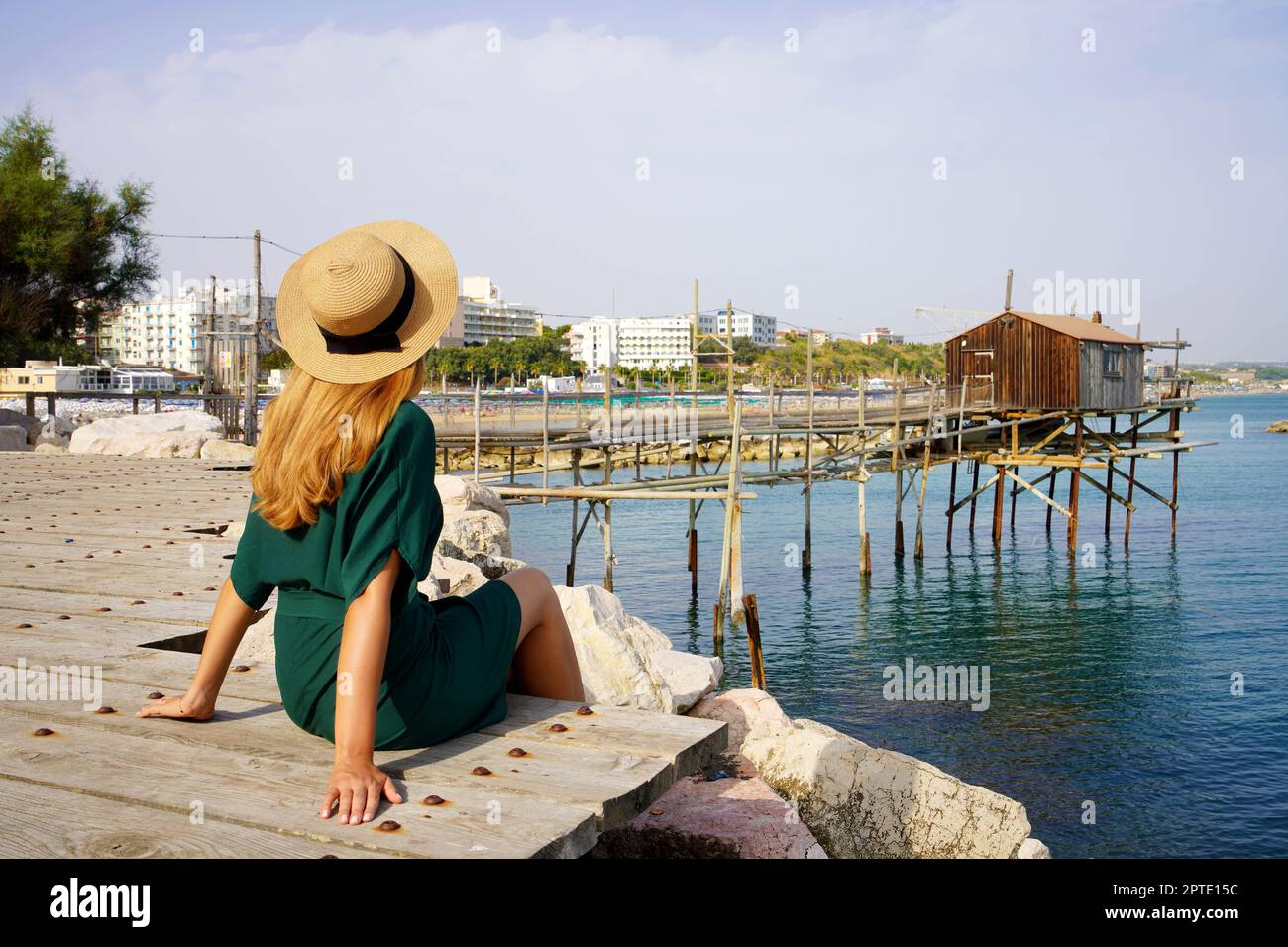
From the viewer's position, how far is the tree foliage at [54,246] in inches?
953

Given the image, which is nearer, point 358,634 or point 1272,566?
point 358,634

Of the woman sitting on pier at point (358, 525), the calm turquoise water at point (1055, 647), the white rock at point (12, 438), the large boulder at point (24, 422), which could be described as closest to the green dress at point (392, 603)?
the woman sitting on pier at point (358, 525)

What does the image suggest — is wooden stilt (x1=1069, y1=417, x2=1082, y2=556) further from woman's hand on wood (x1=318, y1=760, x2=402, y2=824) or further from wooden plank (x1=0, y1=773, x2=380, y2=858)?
wooden plank (x1=0, y1=773, x2=380, y2=858)

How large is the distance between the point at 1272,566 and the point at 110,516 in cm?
2604

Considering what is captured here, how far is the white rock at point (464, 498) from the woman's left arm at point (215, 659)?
5.74 meters

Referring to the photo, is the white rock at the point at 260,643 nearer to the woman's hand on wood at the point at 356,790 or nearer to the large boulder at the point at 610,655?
the large boulder at the point at 610,655

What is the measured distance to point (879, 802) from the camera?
6.29 meters

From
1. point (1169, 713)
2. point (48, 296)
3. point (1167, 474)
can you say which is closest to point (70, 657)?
point (1169, 713)

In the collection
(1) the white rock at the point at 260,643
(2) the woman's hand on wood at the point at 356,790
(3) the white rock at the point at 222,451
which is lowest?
(1) the white rock at the point at 260,643

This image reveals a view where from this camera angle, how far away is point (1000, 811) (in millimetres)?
6703

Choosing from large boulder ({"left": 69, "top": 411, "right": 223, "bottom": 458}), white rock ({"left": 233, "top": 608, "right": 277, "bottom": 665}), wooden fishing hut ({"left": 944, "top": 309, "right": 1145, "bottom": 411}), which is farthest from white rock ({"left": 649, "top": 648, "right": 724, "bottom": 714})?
wooden fishing hut ({"left": 944, "top": 309, "right": 1145, "bottom": 411})
